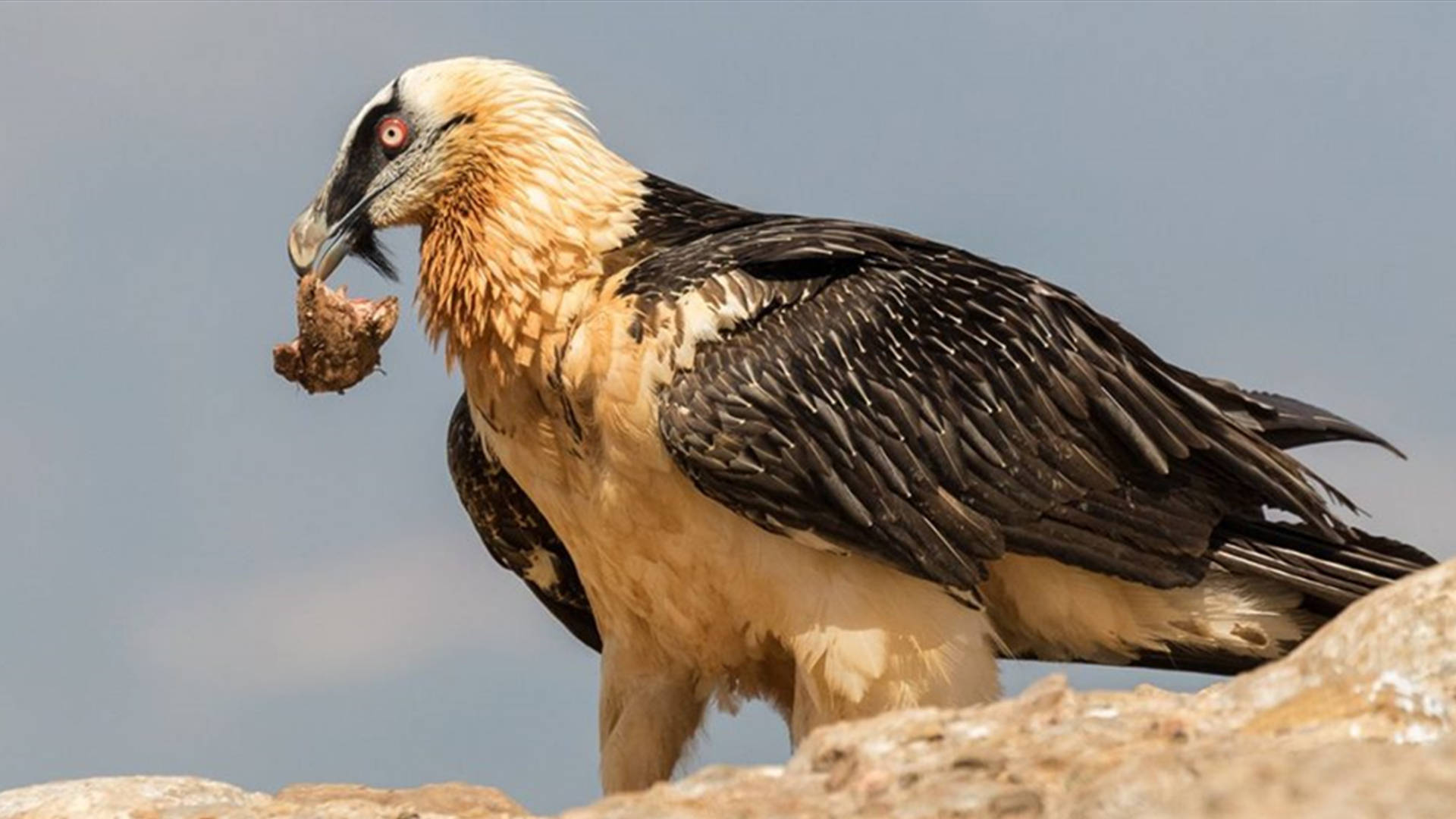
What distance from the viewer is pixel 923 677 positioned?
8.78m

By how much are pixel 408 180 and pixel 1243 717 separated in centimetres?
490

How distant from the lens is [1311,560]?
30.8ft

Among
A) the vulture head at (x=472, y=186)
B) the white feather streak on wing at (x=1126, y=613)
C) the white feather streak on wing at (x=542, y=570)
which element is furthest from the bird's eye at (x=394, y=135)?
the white feather streak on wing at (x=1126, y=613)

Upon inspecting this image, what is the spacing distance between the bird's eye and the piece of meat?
0.59 m

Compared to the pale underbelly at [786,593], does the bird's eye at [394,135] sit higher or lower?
higher

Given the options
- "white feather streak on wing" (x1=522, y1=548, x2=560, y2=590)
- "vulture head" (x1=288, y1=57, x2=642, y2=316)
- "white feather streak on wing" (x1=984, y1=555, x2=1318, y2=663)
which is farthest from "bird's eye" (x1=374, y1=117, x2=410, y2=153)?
"white feather streak on wing" (x1=984, y1=555, x2=1318, y2=663)

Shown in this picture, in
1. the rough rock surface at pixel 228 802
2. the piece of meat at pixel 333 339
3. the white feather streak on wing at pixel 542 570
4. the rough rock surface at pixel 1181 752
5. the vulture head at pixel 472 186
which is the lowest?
the rough rock surface at pixel 1181 752

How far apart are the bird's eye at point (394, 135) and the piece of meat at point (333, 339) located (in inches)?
23.1

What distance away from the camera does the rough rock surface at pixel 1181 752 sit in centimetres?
488

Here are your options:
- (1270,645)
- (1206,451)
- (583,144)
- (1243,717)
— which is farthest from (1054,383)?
(1243,717)

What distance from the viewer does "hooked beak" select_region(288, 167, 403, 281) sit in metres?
9.77

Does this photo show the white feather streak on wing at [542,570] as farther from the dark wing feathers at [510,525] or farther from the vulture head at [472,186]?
the vulture head at [472,186]

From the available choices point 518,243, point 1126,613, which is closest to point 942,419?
point 1126,613

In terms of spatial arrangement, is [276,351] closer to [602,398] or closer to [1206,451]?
[602,398]
